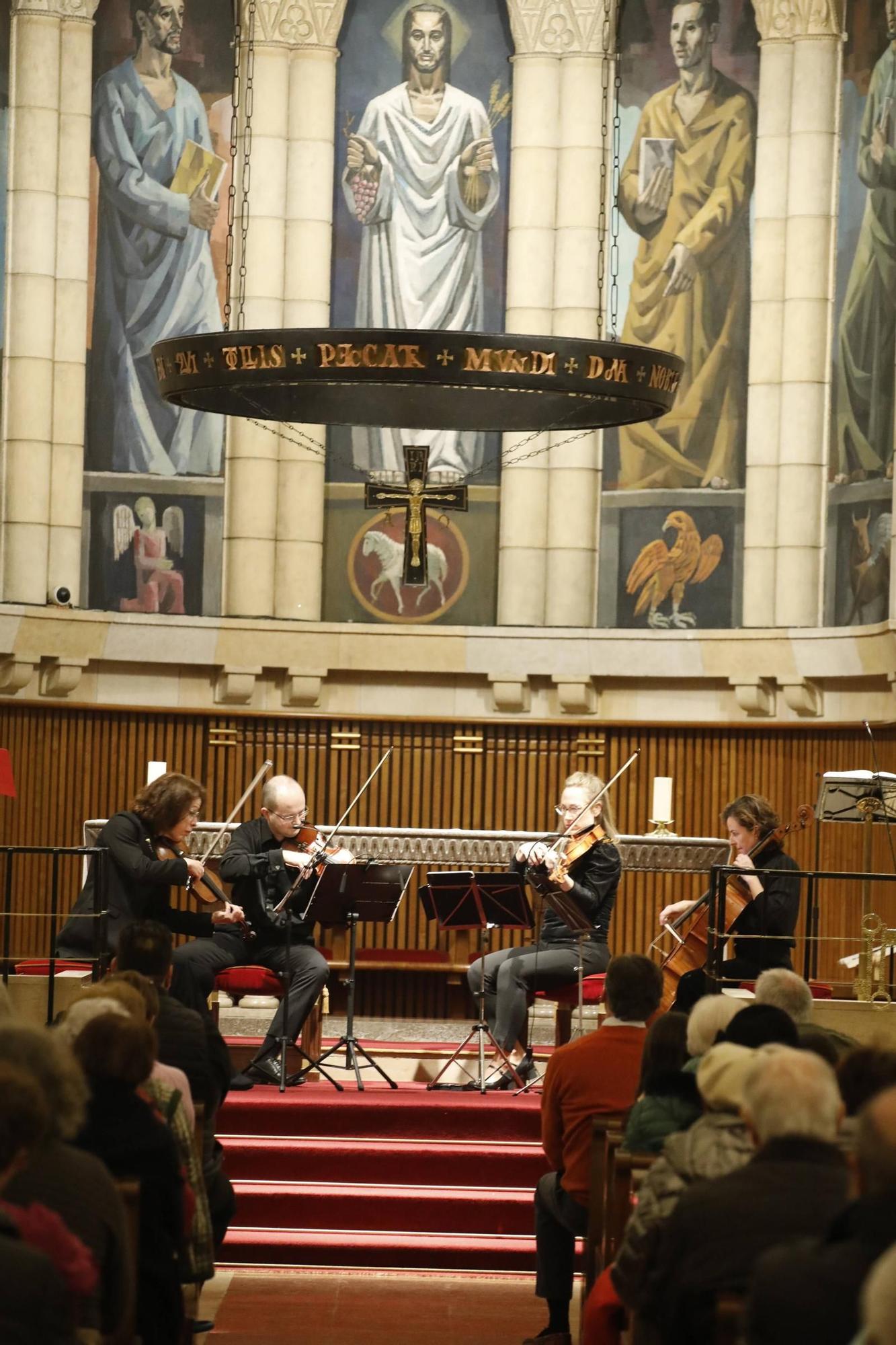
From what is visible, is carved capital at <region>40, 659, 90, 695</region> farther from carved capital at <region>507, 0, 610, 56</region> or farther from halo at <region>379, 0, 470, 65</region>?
carved capital at <region>507, 0, 610, 56</region>

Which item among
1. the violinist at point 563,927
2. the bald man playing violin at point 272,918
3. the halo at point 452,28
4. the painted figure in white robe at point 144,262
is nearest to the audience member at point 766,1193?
the bald man playing violin at point 272,918

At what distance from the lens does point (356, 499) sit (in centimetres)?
1277

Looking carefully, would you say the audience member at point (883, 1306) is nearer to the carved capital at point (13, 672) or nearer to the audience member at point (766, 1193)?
the audience member at point (766, 1193)

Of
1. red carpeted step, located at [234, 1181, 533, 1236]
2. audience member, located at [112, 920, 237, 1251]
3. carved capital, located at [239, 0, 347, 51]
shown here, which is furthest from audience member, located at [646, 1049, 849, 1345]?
carved capital, located at [239, 0, 347, 51]

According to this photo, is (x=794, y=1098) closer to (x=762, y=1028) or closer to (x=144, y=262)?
(x=762, y=1028)

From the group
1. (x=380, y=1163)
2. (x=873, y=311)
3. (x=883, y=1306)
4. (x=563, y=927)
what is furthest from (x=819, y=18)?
(x=883, y=1306)

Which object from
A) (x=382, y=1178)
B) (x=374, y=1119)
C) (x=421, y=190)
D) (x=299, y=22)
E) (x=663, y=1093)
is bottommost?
(x=382, y=1178)

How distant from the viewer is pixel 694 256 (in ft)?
41.3

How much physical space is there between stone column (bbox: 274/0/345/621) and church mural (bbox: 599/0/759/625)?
1904 mm

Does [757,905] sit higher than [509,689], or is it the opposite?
[509,689]

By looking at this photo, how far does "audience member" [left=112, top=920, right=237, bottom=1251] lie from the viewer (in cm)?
571

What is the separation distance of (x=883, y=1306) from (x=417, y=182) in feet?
36.9

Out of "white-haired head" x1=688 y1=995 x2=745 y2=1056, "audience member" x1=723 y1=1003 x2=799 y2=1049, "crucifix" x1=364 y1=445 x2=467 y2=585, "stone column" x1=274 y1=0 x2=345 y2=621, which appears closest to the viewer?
"audience member" x1=723 y1=1003 x2=799 y2=1049

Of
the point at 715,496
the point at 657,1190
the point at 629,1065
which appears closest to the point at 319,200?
the point at 715,496
